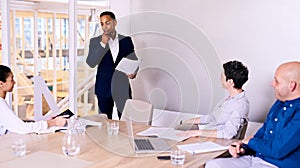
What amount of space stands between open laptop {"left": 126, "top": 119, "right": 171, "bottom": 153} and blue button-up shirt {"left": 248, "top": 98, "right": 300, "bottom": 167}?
488mm

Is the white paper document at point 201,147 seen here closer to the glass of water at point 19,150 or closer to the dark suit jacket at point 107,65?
the glass of water at point 19,150

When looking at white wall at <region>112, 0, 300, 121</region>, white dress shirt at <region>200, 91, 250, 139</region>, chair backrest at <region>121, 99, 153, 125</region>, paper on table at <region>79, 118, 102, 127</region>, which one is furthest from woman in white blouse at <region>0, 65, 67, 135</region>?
white wall at <region>112, 0, 300, 121</region>

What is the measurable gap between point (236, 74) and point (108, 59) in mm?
1469

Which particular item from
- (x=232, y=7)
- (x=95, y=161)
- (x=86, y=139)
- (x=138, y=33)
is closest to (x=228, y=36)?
(x=232, y=7)

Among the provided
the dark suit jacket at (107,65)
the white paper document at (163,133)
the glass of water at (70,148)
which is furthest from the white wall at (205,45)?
the glass of water at (70,148)

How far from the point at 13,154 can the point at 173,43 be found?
2408 mm

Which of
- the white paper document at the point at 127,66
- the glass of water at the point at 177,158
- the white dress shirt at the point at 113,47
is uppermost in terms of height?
the white dress shirt at the point at 113,47

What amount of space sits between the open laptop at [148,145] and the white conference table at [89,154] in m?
0.04

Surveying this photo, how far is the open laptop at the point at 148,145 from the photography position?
1.95 metres

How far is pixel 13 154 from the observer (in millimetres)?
1824

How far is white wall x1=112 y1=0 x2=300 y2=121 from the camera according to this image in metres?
3.31

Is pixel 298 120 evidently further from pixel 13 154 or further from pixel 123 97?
pixel 123 97

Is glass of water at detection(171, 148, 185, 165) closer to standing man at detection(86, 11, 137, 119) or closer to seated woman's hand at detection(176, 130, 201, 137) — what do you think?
seated woman's hand at detection(176, 130, 201, 137)

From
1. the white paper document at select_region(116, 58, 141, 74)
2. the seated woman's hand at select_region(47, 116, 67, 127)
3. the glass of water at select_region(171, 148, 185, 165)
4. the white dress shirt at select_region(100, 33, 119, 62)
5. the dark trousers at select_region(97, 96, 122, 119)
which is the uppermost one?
the white dress shirt at select_region(100, 33, 119, 62)
